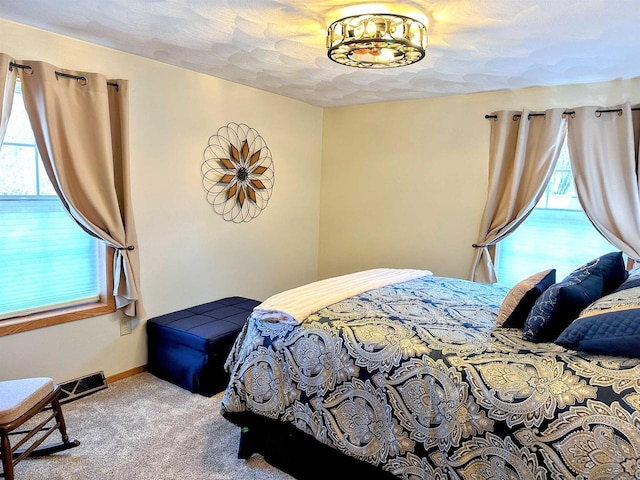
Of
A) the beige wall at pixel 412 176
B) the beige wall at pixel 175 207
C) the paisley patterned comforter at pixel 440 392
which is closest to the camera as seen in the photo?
the paisley patterned comforter at pixel 440 392

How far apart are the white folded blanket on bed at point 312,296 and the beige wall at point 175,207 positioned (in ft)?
4.34

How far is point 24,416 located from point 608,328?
2526 mm

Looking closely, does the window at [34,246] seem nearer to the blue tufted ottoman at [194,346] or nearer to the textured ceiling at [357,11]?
the blue tufted ottoman at [194,346]

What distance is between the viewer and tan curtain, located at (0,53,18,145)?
236cm

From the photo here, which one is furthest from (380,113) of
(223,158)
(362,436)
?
(362,436)

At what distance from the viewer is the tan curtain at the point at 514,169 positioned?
341 cm

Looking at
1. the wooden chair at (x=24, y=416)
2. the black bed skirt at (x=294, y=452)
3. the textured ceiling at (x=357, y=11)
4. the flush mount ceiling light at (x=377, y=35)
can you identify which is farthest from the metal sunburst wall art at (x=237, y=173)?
the black bed skirt at (x=294, y=452)

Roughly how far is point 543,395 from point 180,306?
2851mm

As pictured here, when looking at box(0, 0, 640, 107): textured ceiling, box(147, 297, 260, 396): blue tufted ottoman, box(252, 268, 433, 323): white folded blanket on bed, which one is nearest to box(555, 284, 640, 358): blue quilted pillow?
box(252, 268, 433, 323): white folded blanket on bed

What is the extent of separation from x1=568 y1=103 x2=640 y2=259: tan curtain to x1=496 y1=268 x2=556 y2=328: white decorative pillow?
155cm

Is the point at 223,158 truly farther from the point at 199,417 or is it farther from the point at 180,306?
the point at 199,417

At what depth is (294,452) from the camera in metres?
2.10

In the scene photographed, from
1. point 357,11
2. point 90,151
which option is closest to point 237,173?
point 90,151

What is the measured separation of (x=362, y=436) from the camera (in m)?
1.82
